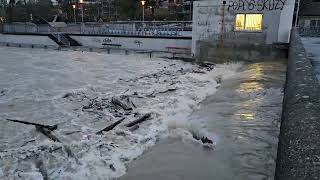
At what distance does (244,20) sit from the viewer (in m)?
21.6

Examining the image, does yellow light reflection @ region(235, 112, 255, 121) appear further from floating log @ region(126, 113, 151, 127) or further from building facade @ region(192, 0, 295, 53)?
building facade @ region(192, 0, 295, 53)

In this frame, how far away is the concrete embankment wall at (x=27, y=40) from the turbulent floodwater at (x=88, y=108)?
10.6 metres

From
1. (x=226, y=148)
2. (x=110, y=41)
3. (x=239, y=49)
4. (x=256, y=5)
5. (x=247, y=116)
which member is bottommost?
(x=226, y=148)

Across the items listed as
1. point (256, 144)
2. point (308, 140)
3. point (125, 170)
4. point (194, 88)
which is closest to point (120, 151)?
point (125, 170)

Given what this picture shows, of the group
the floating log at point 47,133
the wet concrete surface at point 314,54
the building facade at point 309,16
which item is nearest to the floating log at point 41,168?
the floating log at point 47,133

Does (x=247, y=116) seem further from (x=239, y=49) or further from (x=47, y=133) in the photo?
(x=239, y=49)

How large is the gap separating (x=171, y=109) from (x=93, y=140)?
347 centimetres

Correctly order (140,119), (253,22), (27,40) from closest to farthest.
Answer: (140,119), (253,22), (27,40)

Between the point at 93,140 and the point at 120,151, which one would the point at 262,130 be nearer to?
the point at 120,151

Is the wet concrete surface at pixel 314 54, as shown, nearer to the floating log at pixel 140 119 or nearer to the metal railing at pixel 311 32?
the floating log at pixel 140 119

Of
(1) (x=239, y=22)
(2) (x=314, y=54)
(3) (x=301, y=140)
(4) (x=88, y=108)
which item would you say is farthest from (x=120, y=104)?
(1) (x=239, y=22)

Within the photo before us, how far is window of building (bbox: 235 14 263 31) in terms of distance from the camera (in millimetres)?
21170

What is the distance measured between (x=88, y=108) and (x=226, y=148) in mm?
5961

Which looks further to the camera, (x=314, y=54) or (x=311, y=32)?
(x=311, y=32)
